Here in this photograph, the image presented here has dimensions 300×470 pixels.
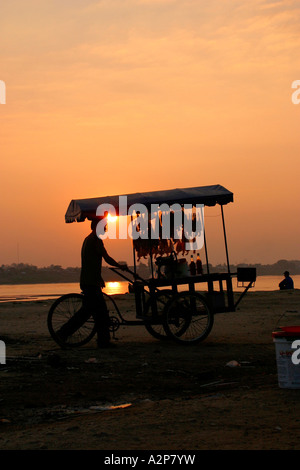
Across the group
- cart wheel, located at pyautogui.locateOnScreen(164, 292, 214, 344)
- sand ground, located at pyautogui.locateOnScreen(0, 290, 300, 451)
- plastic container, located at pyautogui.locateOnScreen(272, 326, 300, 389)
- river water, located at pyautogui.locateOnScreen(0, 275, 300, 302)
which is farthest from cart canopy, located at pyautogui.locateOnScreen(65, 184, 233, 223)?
river water, located at pyautogui.locateOnScreen(0, 275, 300, 302)

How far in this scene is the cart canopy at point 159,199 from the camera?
1156 centimetres

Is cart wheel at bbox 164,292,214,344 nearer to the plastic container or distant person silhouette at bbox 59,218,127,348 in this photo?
distant person silhouette at bbox 59,218,127,348

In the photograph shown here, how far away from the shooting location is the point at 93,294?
36.9 feet

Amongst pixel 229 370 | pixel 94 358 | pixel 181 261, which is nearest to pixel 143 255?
pixel 181 261

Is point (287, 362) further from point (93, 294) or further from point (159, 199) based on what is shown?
point (159, 199)

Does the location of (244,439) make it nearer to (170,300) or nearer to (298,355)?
(298,355)

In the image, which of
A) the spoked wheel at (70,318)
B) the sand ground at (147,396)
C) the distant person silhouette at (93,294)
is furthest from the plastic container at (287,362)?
the distant person silhouette at (93,294)

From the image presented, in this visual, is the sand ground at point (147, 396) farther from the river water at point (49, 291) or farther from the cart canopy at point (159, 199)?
the river water at point (49, 291)

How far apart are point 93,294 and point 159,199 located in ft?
6.96

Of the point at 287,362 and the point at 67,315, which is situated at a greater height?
the point at 67,315

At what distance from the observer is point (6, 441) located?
18.5 ft

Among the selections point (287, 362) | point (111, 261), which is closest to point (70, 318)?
point (111, 261)

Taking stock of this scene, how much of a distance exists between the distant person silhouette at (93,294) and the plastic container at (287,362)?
439cm

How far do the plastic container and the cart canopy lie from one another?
5016mm
